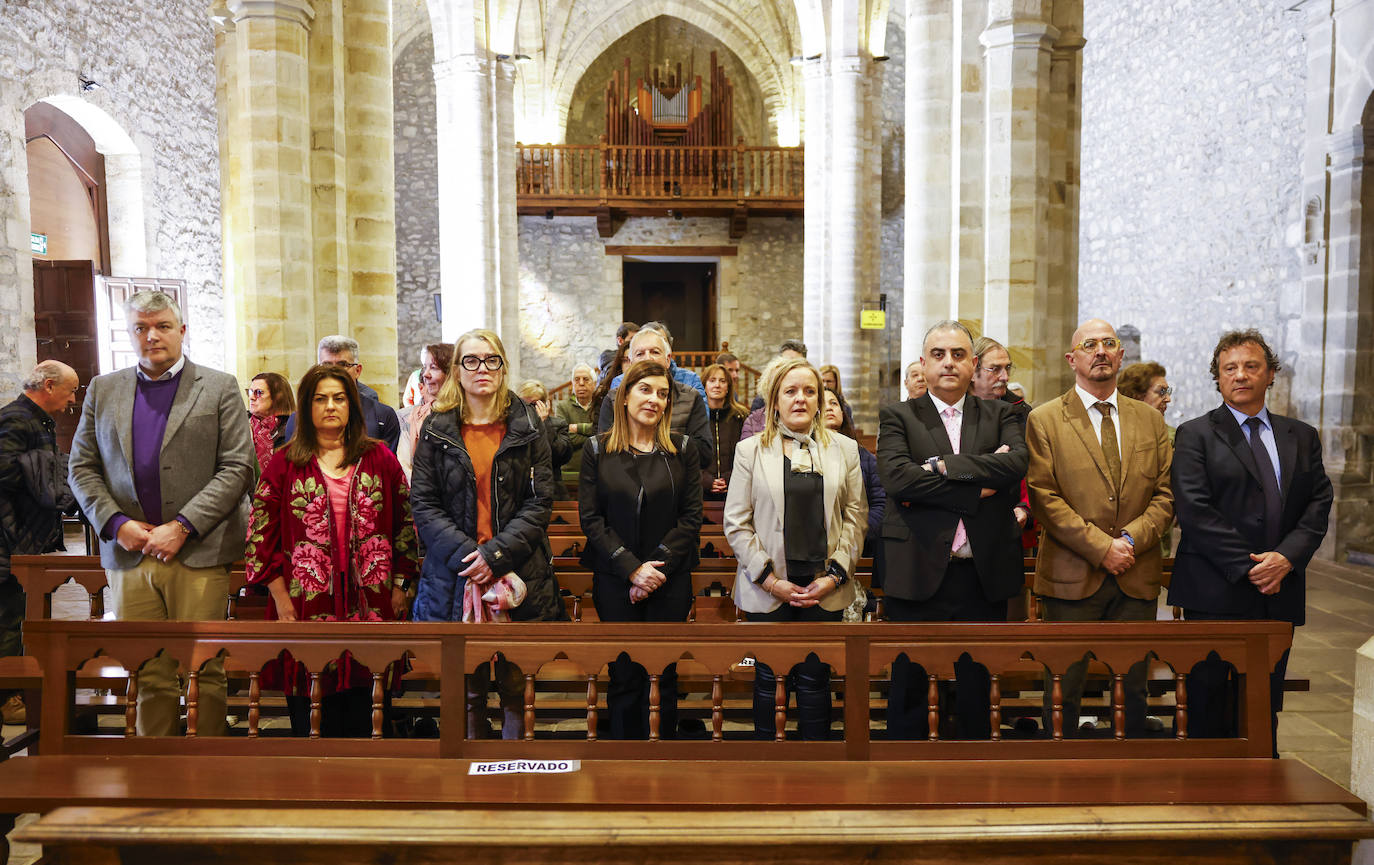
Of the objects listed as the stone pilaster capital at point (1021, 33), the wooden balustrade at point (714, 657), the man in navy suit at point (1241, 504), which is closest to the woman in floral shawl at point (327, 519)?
the wooden balustrade at point (714, 657)

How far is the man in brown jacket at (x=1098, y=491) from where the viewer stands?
9.57ft

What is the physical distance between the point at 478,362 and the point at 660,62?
57.1 feet

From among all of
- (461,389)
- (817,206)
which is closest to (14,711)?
(461,389)

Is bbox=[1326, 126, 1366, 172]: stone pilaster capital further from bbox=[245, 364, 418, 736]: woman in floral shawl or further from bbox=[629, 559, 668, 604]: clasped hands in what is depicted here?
bbox=[245, 364, 418, 736]: woman in floral shawl

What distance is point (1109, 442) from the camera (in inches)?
118

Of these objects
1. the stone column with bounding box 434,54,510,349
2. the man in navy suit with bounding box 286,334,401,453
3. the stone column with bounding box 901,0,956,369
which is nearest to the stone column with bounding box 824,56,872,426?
the stone column with bounding box 434,54,510,349

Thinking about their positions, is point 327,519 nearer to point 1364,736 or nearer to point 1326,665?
point 1364,736

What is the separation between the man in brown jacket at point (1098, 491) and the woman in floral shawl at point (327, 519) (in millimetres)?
2120

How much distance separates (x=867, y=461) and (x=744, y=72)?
660 inches

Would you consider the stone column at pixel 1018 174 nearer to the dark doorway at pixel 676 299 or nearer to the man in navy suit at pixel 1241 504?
the man in navy suit at pixel 1241 504

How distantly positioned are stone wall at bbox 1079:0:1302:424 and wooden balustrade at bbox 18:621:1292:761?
21.2ft

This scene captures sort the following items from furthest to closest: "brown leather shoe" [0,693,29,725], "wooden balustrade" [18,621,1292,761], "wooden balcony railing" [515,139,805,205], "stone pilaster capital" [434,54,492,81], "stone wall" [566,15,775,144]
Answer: "stone wall" [566,15,775,144] → "wooden balcony railing" [515,139,805,205] → "stone pilaster capital" [434,54,492,81] → "brown leather shoe" [0,693,29,725] → "wooden balustrade" [18,621,1292,761]

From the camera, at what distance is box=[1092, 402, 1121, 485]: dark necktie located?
2965mm

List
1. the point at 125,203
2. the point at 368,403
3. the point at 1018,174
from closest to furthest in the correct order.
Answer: the point at 368,403, the point at 1018,174, the point at 125,203
